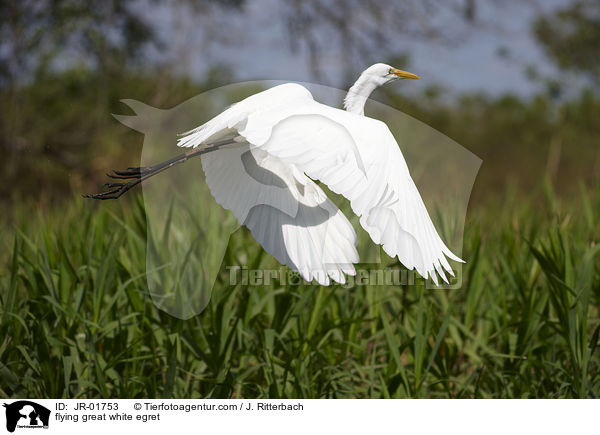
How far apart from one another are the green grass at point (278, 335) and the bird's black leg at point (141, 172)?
34cm

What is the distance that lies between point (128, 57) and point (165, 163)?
4.08 ft

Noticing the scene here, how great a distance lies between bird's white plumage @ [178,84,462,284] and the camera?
2.05ft

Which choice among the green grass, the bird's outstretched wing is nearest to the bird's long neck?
the bird's outstretched wing

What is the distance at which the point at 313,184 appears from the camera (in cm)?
76

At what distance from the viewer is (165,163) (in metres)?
0.79

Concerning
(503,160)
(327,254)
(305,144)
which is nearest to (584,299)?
(327,254)
